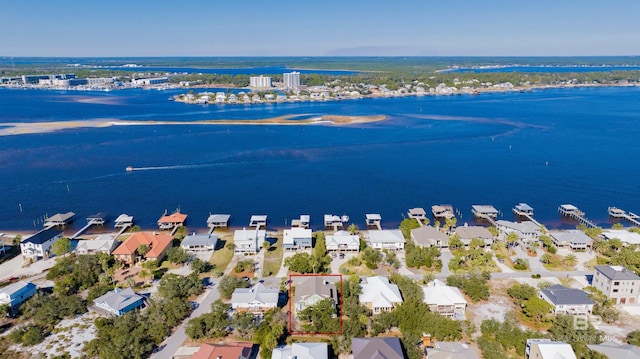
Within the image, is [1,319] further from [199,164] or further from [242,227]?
[199,164]

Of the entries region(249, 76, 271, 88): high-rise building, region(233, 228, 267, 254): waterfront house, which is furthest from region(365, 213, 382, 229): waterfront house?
region(249, 76, 271, 88): high-rise building

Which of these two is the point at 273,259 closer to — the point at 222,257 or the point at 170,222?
the point at 222,257

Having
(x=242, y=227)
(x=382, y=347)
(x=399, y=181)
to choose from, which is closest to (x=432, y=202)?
(x=399, y=181)

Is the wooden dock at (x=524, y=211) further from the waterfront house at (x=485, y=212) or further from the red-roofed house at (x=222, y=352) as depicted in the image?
the red-roofed house at (x=222, y=352)

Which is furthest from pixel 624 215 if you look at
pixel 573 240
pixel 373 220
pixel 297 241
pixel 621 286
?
pixel 297 241

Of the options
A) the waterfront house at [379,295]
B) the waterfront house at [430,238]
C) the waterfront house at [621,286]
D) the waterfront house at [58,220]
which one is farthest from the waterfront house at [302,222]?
the waterfront house at [621,286]

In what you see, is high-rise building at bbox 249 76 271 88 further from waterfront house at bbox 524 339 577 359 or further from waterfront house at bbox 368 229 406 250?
waterfront house at bbox 524 339 577 359
